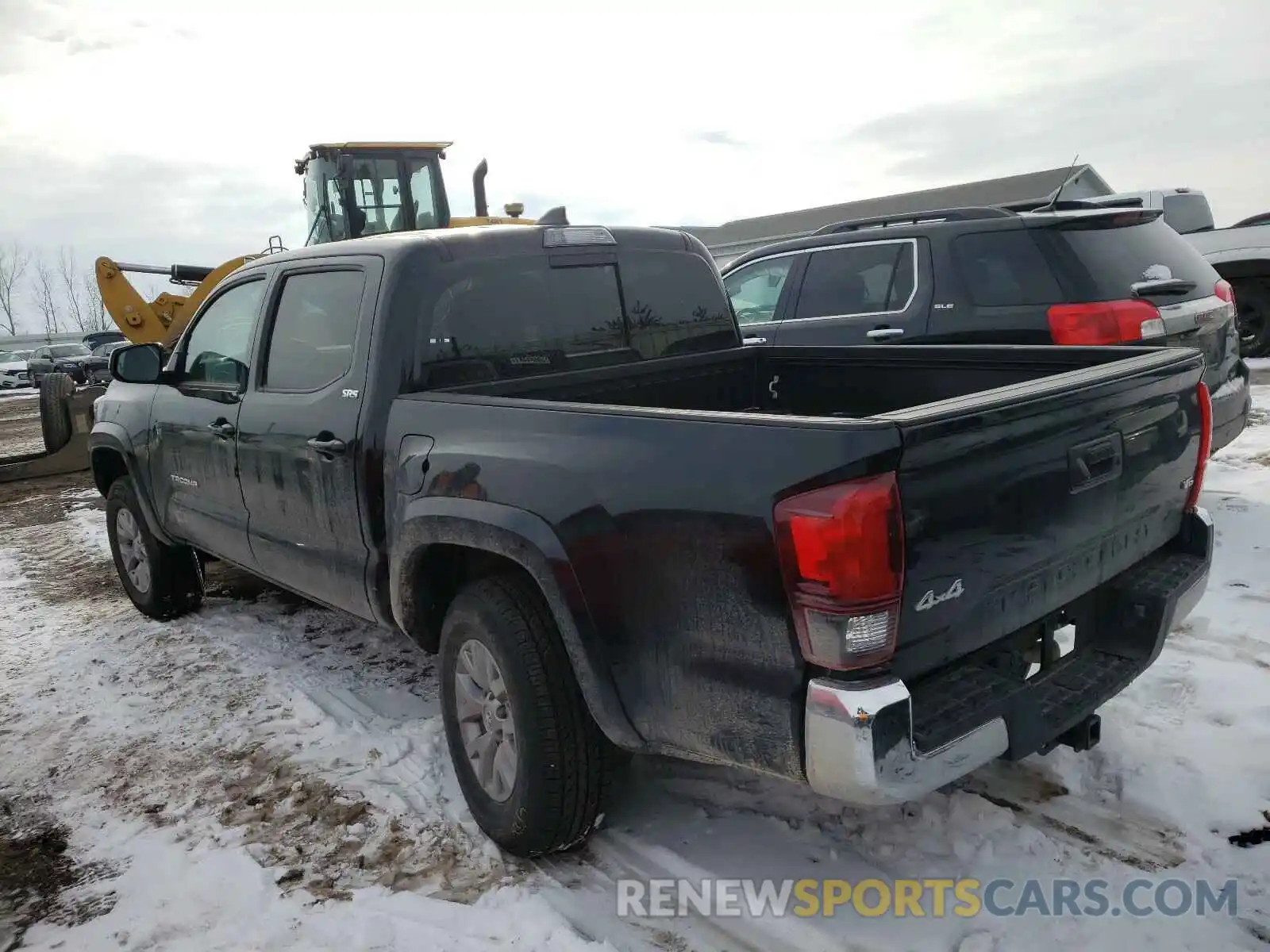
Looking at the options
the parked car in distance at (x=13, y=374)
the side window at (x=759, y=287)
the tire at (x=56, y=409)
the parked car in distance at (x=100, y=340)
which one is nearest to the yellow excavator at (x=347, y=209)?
the tire at (x=56, y=409)

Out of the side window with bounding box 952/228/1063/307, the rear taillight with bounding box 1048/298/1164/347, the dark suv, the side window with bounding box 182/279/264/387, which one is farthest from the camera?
the side window with bounding box 952/228/1063/307

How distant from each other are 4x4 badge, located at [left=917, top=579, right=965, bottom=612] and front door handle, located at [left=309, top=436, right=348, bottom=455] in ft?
7.06

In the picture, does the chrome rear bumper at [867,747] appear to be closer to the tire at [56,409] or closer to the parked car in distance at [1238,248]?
the parked car in distance at [1238,248]

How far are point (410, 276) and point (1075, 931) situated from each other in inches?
113

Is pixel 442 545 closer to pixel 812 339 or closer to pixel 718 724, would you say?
pixel 718 724

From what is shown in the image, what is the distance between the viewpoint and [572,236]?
381 centimetres

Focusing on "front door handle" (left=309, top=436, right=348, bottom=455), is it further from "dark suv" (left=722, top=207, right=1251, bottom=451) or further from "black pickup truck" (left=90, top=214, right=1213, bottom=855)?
"dark suv" (left=722, top=207, right=1251, bottom=451)

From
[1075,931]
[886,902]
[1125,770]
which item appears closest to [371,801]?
[886,902]

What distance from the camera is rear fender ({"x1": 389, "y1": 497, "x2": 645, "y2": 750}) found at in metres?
2.51

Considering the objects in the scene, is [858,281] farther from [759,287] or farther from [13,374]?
[13,374]

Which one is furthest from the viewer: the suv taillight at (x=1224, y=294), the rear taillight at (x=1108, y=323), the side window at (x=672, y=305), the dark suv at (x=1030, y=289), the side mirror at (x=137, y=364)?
the suv taillight at (x=1224, y=294)

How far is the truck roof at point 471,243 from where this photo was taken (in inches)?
136

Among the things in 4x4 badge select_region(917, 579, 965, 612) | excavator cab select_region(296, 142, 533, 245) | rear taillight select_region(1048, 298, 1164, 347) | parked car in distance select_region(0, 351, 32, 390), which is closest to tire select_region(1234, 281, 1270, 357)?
rear taillight select_region(1048, 298, 1164, 347)

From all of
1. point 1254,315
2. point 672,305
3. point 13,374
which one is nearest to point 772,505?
point 672,305
